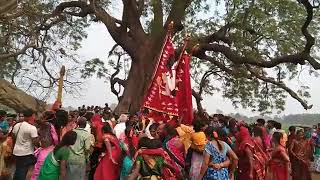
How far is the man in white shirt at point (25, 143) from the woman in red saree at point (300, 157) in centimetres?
617

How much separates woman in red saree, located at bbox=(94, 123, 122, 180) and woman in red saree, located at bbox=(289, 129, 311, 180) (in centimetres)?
513

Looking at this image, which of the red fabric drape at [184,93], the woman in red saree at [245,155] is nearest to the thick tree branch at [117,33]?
the red fabric drape at [184,93]

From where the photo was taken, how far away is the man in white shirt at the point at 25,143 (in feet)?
28.7

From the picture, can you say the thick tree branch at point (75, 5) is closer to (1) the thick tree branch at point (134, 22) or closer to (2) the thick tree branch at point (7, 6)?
(1) the thick tree branch at point (134, 22)

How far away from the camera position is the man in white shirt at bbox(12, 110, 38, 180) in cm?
876

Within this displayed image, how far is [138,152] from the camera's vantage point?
678cm

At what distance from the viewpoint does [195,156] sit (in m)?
7.96

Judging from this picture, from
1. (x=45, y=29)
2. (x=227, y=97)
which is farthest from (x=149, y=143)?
(x=227, y=97)

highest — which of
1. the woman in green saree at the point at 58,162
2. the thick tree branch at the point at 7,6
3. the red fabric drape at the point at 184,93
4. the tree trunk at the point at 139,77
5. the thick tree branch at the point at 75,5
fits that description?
the thick tree branch at the point at 75,5

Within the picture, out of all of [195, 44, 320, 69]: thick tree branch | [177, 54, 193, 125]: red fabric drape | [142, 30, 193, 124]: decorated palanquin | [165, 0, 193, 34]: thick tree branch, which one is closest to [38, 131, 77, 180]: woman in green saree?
[177, 54, 193, 125]: red fabric drape

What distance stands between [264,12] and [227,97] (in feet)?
22.5

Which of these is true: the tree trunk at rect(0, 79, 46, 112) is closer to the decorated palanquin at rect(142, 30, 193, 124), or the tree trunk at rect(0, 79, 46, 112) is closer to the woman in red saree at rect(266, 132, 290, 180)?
the decorated palanquin at rect(142, 30, 193, 124)

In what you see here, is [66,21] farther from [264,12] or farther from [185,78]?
[185,78]

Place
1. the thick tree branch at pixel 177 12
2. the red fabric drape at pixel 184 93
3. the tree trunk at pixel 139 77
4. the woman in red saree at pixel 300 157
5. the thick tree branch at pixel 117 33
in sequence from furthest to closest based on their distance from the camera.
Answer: the thick tree branch at pixel 117 33 → the tree trunk at pixel 139 77 → the thick tree branch at pixel 177 12 → the woman in red saree at pixel 300 157 → the red fabric drape at pixel 184 93
